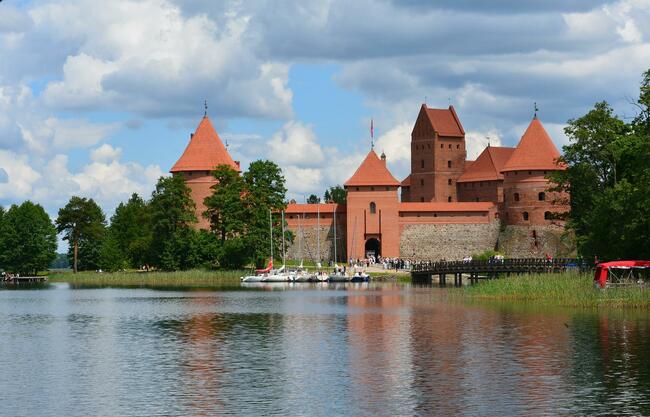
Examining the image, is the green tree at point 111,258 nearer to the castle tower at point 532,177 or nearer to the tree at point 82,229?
the tree at point 82,229

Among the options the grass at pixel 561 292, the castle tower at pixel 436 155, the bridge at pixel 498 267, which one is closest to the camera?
the grass at pixel 561 292

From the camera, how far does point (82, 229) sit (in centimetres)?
8431

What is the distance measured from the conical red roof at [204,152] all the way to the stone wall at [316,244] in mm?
7058

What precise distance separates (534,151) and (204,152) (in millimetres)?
21976

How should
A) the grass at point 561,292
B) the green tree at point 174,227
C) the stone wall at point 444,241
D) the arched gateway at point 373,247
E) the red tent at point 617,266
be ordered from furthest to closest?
the stone wall at point 444,241, the arched gateway at point 373,247, the green tree at point 174,227, the red tent at point 617,266, the grass at point 561,292

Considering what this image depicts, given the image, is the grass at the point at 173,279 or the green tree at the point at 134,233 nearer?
the grass at the point at 173,279

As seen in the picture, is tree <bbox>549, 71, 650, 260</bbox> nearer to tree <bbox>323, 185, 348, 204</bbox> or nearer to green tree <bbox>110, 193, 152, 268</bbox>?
green tree <bbox>110, 193, 152, 268</bbox>

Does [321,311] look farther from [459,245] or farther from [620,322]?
[459,245]

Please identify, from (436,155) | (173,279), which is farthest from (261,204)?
(436,155)

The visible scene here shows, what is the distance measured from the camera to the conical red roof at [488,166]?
87.2m

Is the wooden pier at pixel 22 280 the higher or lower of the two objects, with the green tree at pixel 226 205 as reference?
lower

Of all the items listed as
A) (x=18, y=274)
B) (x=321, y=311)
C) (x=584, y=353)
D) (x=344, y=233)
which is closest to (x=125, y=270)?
(x=18, y=274)

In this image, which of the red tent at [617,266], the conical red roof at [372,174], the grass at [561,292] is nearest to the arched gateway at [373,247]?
the conical red roof at [372,174]

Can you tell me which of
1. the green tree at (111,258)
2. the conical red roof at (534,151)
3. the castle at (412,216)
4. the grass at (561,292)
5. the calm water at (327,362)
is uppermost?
the conical red roof at (534,151)
